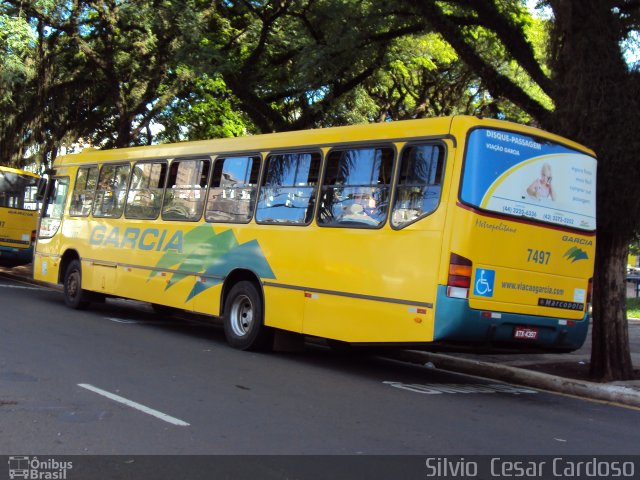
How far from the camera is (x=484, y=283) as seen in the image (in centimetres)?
821

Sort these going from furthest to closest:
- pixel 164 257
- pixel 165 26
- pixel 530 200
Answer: pixel 165 26 < pixel 164 257 < pixel 530 200

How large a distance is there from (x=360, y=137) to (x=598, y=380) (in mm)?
4678

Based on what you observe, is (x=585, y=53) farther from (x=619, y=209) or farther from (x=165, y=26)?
(x=165, y=26)

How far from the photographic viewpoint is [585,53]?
988cm

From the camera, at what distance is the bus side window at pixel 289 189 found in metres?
9.95

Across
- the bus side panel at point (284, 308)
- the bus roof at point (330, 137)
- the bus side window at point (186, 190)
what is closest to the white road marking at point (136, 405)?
the bus side panel at point (284, 308)

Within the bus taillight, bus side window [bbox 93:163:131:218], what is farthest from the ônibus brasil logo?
bus side window [bbox 93:163:131:218]

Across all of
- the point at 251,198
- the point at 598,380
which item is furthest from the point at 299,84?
the point at 598,380

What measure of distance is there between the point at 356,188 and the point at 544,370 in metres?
4.07

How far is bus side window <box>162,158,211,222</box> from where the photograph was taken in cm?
1189

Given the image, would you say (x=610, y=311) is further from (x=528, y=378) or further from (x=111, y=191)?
(x=111, y=191)

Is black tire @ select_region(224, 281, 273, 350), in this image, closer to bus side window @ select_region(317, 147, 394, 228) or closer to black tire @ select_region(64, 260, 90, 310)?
bus side window @ select_region(317, 147, 394, 228)

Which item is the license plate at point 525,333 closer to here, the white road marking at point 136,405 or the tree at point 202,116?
the white road marking at point 136,405

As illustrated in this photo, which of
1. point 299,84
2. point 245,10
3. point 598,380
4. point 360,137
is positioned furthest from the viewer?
point 245,10
